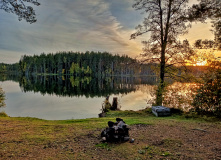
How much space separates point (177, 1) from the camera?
13.8m

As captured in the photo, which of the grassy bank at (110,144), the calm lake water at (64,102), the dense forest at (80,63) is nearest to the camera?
the grassy bank at (110,144)

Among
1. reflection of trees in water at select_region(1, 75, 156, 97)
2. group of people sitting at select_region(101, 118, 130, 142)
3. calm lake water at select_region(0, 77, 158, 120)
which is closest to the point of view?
group of people sitting at select_region(101, 118, 130, 142)

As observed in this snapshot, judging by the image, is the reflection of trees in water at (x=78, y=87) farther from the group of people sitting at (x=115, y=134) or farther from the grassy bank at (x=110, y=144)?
the group of people sitting at (x=115, y=134)

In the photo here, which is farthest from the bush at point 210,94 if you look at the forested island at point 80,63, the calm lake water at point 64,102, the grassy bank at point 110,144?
the forested island at point 80,63

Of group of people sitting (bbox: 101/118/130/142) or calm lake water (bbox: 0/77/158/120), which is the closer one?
group of people sitting (bbox: 101/118/130/142)

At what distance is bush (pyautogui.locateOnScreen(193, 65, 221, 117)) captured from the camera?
32.8 feet

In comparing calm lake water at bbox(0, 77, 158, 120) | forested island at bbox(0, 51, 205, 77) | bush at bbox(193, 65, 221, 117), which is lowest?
calm lake water at bbox(0, 77, 158, 120)

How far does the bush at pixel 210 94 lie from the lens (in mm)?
10008

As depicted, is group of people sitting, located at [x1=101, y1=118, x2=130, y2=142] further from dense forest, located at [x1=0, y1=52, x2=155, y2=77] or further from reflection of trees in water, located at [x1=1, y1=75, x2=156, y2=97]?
dense forest, located at [x1=0, y1=52, x2=155, y2=77]

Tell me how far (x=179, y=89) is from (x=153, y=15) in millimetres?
7265

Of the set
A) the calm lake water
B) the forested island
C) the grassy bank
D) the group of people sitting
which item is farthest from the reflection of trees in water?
the forested island

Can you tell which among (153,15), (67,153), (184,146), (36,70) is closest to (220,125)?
(184,146)

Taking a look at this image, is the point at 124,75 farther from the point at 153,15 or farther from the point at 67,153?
the point at 67,153

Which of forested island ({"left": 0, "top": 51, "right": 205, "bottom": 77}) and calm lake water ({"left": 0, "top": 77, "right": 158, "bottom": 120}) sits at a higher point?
forested island ({"left": 0, "top": 51, "right": 205, "bottom": 77})
